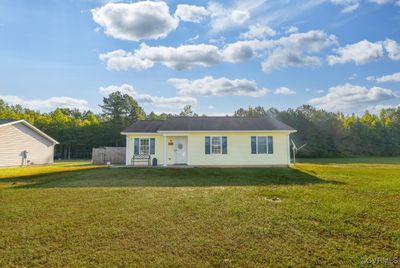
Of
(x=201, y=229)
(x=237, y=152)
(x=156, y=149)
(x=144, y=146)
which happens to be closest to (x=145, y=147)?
(x=144, y=146)

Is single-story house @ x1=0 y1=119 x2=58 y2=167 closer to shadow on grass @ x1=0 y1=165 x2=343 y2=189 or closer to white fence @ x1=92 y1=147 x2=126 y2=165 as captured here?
white fence @ x1=92 y1=147 x2=126 y2=165

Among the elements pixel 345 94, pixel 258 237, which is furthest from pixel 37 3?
pixel 345 94

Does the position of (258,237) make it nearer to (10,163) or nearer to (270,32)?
(270,32)

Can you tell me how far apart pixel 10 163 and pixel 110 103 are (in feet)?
93.1

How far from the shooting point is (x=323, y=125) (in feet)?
118

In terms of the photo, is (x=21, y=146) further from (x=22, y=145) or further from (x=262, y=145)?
(x=262, y=145)

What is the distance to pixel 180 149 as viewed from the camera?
16438 millimetres

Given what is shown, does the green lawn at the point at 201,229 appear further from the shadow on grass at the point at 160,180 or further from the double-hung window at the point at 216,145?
the double-hung window at the point at 216,145

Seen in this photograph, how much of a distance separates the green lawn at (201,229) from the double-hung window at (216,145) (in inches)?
340

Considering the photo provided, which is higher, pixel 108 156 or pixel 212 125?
pixel 212 125

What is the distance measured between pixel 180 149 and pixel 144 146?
2705mm

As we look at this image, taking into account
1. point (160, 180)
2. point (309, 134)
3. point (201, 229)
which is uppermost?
point (309, 134)

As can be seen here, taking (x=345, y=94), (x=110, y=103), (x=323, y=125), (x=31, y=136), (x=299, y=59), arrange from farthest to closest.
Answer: (x=110, y=103) → (x=323, y=125) → (x=345, y=94) → (x=31, y=136) → (x=299, y=59)

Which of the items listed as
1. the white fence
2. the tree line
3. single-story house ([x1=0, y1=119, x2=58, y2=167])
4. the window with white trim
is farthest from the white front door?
the tree line
